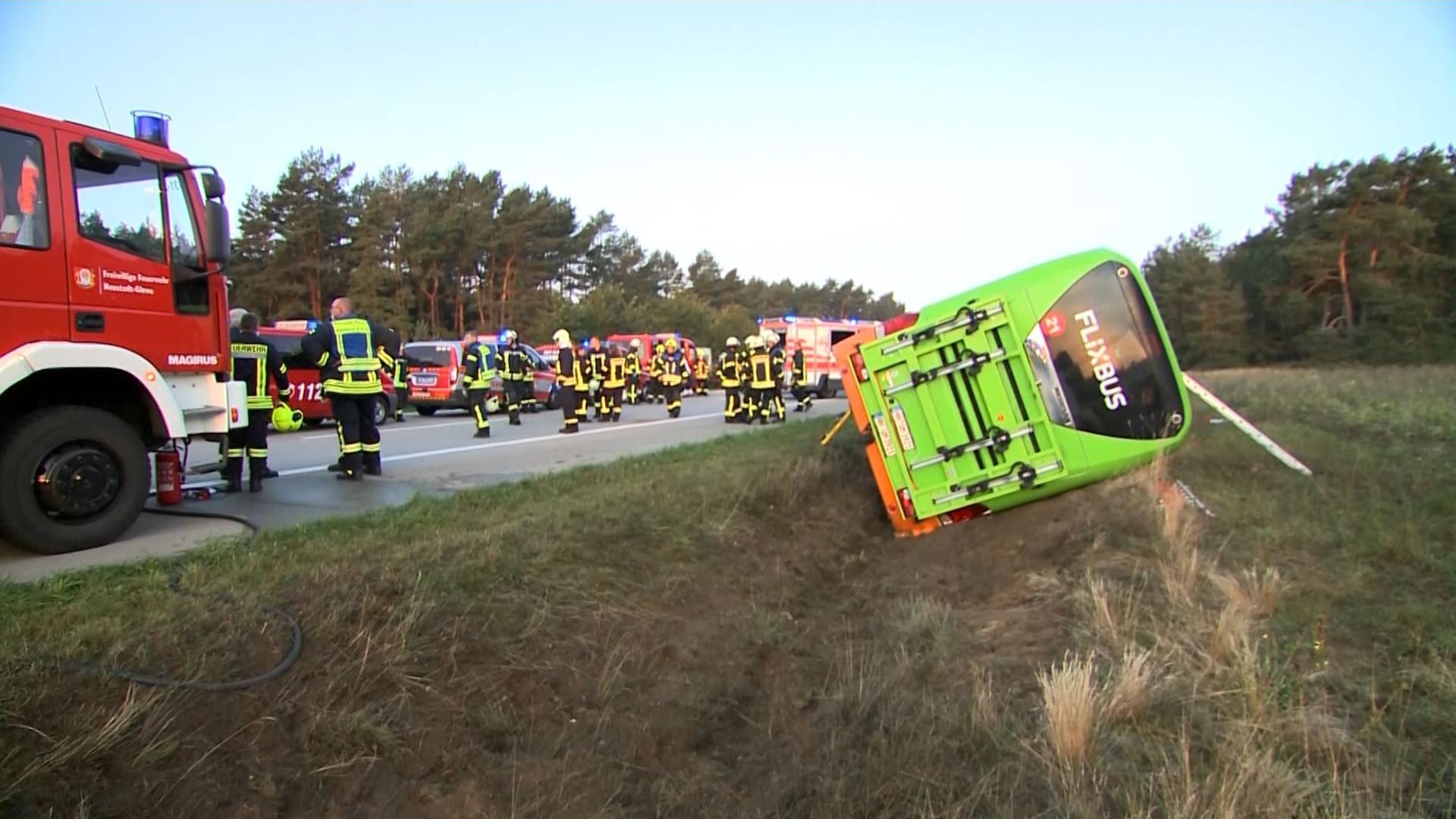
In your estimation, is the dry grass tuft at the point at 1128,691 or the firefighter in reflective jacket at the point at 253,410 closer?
the dry grass tuft at the point at 1128,691

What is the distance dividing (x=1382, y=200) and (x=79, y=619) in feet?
196

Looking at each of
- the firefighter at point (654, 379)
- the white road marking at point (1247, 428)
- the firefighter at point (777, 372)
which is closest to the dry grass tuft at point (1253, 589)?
the white road marking at point (1247, 428)

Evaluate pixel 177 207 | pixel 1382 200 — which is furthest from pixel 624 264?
pixel 177 207

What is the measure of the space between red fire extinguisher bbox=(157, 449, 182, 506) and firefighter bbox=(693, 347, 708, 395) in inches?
924

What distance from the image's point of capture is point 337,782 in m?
2.98

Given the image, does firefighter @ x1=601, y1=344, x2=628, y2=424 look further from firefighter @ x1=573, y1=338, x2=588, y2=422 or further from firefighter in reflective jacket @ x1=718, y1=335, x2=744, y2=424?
firefighter in reflective jacket @ x1=718, y1=335, x2=744, y2=424

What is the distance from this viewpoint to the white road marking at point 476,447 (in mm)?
8858

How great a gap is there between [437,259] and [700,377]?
22.9 metres

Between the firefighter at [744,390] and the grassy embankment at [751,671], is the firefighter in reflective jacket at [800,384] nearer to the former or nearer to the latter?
the firefighter at [744,390]

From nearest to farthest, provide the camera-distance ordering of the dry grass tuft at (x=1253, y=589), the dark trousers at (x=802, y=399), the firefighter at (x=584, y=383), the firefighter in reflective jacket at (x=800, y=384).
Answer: the dry grass tuft at (x=1253, y=589) < the firefighter at (x=584, y=383) < the dark trousers at (x=802, y=399) < the firefighter in reflective jacket at (x=800, y=384)

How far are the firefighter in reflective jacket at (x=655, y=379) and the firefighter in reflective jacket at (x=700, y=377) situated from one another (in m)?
2.24

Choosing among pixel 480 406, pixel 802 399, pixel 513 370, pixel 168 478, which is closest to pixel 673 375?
pixel 802 399

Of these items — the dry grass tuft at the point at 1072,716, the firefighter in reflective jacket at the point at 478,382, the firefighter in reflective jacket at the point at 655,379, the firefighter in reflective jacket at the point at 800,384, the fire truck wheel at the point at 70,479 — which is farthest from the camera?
the firefighter in reflective jacket at the point at 655,379

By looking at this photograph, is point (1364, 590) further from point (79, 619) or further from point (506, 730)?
point (79, 619)
